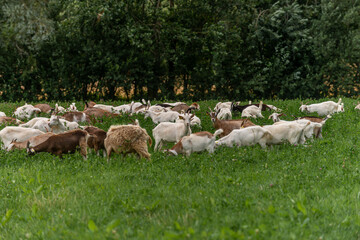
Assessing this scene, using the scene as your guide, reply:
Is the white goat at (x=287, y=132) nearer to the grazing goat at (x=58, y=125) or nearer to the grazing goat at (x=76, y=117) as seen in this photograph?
the grazing goat at (x=58, y=125)

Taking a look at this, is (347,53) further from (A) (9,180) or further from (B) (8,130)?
(A) (9,180)

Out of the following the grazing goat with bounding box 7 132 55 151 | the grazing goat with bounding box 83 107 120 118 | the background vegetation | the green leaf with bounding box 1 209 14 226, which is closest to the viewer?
the green leaf with bounding box 1 209 14 226

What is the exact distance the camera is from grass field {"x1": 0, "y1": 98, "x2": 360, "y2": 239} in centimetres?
515

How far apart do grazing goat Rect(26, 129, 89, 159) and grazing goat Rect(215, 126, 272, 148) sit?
3.85m

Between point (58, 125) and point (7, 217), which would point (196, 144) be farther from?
point (7, 217)

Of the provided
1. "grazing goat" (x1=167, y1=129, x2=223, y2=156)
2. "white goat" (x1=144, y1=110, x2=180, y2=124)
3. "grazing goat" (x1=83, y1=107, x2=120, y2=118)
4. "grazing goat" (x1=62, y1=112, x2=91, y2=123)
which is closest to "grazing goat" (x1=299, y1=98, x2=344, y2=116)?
"white goat" (x1=144, y1=110, x2=180, y2=124)

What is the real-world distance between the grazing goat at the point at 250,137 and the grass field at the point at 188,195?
30.3 inches

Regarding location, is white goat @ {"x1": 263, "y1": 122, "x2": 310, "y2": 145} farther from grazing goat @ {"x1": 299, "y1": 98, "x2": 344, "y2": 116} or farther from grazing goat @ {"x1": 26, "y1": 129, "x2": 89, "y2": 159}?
grazing goat @ {"x1": 299, "y1": 98, "x2": 344, "y2": 116}

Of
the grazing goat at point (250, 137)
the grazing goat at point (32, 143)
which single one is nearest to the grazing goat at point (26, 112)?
the grazing goat at point (32, 143)

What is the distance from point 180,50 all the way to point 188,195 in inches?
874

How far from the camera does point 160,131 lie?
42.5 feet

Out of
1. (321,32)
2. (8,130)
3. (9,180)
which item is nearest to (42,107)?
(8,130)

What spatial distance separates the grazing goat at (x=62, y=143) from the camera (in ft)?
33.5

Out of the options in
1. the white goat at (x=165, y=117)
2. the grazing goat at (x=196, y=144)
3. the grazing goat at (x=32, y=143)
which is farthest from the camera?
the white goat at (x=165, y=117)
